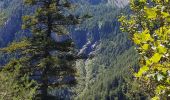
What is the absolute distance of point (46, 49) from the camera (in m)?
26.5

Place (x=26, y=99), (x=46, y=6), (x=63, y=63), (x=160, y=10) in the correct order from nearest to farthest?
(x=160, y=10) < (x=26, y=99) < (x=63, y=63) < (x=46, y=6)

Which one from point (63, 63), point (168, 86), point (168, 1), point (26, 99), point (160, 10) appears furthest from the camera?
point (63, 63)

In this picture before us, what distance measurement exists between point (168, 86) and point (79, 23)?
23.4 metres

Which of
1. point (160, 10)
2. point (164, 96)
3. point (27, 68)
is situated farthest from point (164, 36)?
point (27, 68)

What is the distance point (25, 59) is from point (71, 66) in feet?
10.1

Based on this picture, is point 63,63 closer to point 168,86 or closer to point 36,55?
point 36,55

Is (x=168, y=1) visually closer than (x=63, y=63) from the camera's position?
Yes

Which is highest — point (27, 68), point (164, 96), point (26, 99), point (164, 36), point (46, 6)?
point (164, 36)

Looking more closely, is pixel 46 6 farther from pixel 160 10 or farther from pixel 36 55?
pixel 160 10

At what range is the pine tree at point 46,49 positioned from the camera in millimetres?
25859

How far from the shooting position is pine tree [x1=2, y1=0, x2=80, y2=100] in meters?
25.9

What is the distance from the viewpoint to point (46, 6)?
27297 millimetres

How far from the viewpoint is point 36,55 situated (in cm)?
2670

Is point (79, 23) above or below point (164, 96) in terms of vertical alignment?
below
